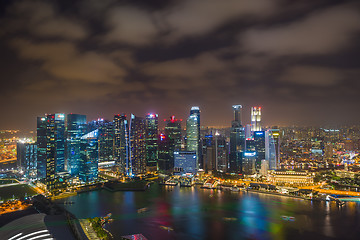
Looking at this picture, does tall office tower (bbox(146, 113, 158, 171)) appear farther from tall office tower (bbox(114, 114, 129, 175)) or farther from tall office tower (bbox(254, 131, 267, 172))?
tall office tower (bbox(254, 131, 267, 172))

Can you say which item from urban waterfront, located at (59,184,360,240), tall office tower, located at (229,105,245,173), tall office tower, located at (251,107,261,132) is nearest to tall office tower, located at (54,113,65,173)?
urban waterfront, located at (59,184,360,240)

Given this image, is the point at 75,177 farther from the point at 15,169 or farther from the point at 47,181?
the point at 15,169

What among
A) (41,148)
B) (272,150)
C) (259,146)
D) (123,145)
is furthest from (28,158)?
(272,150)

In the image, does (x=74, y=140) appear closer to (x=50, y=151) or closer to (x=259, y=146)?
(x=50, y=151)

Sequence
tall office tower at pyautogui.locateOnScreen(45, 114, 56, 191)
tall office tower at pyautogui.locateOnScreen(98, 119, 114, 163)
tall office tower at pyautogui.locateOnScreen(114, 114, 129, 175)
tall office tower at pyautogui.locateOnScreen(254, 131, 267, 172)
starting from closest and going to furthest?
tall office tower at pyautogui.locateOnScreen(45, 114, 56, 191), tall office tower at pyautogui.locateOnScreen(114, 114, 129, 175), tall office tower at pyautogui.locateOnScreen(254, 131, 267, 172), tall office tower at pyautogui.locateOnScreen(98, 119, 114, 163)

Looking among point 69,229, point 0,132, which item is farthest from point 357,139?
point 0,132

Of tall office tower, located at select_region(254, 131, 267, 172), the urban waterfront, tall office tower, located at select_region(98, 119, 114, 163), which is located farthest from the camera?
tall office tower, located at select_region(98, 119, 114, 163)

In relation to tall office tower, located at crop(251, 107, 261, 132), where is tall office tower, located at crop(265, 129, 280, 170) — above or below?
below
